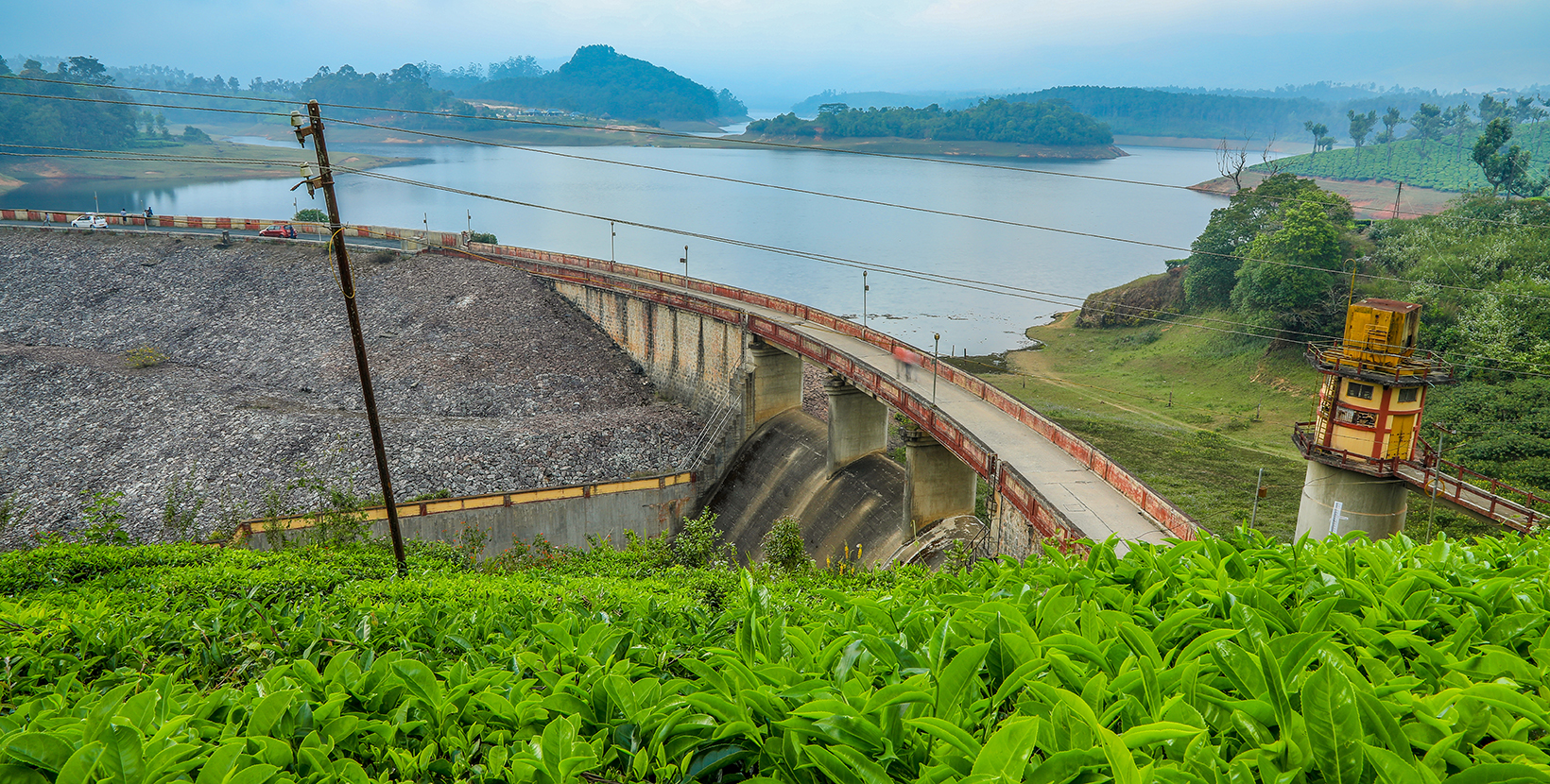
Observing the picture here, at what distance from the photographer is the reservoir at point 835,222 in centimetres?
9081

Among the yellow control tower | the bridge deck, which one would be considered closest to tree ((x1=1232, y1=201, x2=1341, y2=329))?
the bridge deck

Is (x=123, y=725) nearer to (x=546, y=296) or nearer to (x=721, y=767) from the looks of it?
(x=721, y=767)

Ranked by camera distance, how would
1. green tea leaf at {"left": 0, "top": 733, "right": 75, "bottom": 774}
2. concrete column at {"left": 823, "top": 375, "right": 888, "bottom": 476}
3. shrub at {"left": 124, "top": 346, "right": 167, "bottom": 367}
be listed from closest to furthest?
1. green tea leaf at {"left": 0, "top": 733, "right": 75, "bottom": 774}
2. concrete column at {"left": 823, "top": 375, "right": 888, "bottom": 476}
3. shrub at {"left": 124, "top": 346, "right": 167, "bottom": 367}

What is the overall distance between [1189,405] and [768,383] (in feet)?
105

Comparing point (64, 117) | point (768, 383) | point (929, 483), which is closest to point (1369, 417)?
point (929, 483)

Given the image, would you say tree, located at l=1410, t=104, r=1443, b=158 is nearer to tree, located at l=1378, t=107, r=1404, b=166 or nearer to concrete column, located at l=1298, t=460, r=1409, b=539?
tree, located at l=1378, t=107, r=1404, b=166

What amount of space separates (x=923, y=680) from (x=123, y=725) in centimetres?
421

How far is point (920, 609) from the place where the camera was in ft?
20.6

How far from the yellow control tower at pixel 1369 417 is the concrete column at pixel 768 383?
25.1 m

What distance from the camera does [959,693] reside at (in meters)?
4.75

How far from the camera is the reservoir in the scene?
298 ft

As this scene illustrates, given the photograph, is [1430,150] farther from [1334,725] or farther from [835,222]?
[1334,725]

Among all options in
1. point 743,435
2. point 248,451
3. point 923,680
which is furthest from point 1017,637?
point 248,451

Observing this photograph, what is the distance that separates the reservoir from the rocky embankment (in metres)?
11.2
